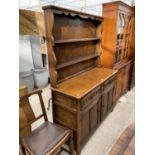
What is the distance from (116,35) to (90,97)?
1433 millimetres

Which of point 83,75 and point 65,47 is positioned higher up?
point 65,47

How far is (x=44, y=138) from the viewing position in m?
1.50

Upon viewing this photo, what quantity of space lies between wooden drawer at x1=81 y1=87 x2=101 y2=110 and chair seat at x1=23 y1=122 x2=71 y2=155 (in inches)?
14.7

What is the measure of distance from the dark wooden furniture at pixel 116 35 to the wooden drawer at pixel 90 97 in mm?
980

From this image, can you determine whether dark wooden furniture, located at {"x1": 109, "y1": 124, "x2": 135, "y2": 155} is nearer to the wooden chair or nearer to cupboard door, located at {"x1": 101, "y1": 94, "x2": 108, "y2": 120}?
the wooden chair

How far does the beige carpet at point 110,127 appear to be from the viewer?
201cm

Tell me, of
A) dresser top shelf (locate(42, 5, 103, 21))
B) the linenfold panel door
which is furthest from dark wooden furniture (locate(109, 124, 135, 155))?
the linenfold panel door

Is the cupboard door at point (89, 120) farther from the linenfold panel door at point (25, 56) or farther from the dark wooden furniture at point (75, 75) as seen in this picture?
the linenfold panel door at point (25, 56)

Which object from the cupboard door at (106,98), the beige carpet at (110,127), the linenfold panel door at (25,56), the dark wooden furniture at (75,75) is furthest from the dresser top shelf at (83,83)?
the linenfold panel door at (25,56)

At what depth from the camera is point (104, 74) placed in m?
2.39

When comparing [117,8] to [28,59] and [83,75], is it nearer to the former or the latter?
[83,75]
